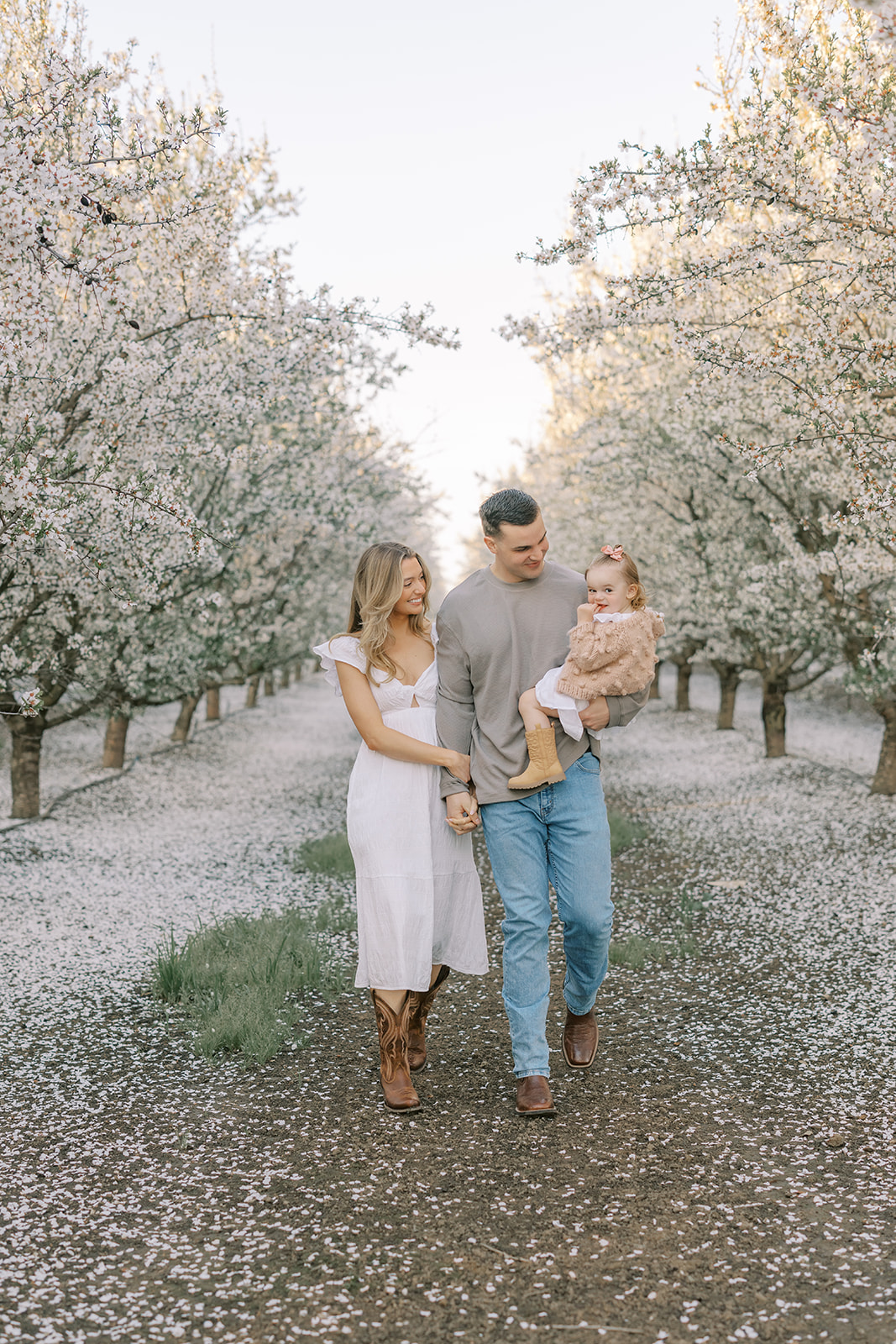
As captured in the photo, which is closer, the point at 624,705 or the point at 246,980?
the point at 624,705

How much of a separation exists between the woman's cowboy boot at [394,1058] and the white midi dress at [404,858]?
0.40ft

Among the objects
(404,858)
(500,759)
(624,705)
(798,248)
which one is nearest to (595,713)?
(624,705)

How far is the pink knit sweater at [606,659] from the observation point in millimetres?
3994

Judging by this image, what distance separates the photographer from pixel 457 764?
415 cm

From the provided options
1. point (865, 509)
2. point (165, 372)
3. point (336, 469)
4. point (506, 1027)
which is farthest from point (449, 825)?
point (336, 469)

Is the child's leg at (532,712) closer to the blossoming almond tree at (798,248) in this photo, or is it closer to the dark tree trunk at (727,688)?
the blossoming almond tree at (798,248)

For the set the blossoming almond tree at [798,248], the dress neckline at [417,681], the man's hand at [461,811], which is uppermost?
Answer: the blossoming almond tree at [798,248]

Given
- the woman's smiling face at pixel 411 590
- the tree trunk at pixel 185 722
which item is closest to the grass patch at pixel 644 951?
the woman's smiling face at pixel 411 590

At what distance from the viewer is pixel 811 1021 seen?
16.8ft

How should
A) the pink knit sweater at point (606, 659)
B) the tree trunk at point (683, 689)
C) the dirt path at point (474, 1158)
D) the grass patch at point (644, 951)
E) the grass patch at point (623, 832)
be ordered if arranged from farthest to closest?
the tree trunk at point (683, 689), the grass patch at point (623, 832), the grass patch at point (644, 951), the pink knit sweater at point (606, 659), the dirt path at point (474, 1158)

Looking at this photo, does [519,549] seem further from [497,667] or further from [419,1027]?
[419,1027]

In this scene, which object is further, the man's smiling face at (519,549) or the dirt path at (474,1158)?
the man's smiling face at (519,549)

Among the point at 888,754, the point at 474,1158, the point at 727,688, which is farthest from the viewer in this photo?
the point at 727,688

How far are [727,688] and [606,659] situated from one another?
14453 mm
